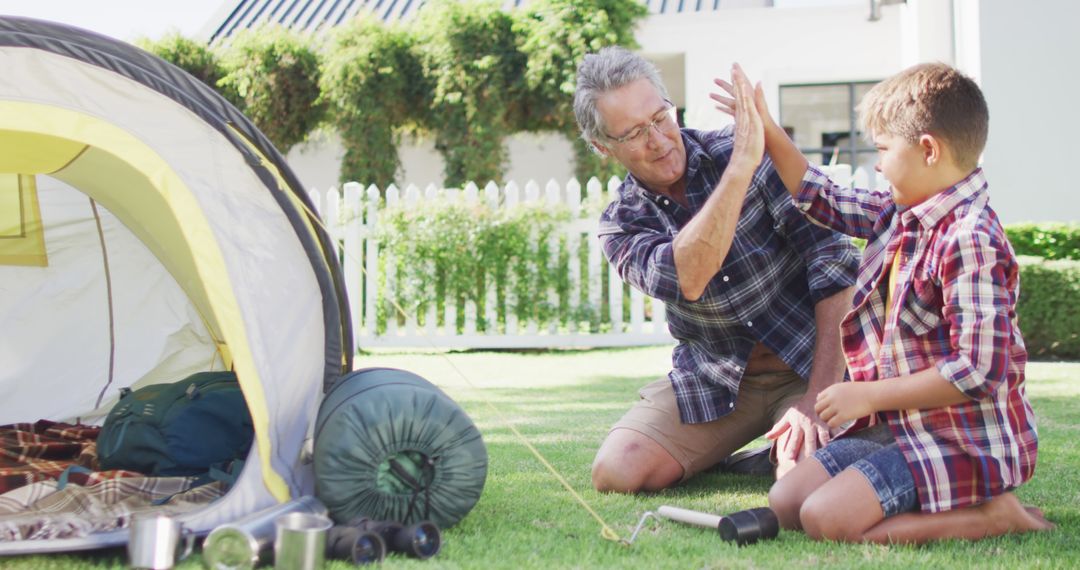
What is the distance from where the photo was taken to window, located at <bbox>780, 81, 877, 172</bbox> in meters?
10.1

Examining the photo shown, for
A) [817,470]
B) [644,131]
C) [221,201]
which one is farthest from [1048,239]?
[221,201]

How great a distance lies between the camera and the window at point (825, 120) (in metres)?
10.1

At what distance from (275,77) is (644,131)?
9.82 m

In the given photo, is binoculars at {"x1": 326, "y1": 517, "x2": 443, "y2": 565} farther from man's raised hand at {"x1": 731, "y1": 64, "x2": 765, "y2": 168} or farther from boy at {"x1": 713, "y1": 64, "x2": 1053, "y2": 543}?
man's raised hand at {"x1": 731, "y1": 64, "x2": 765, "y2": 168}

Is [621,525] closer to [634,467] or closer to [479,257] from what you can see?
[634,467]

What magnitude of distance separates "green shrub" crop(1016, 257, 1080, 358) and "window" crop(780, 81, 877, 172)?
12.9 ft

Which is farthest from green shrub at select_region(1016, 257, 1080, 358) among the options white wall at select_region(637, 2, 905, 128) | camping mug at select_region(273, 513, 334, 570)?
camping mug at select_region(273, 513, 334, 570)

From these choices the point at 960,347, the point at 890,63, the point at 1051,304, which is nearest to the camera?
the point at 960,347

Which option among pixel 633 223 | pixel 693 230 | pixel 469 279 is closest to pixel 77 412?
pixel 633 223

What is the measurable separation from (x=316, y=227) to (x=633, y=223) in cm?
90

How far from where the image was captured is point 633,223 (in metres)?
2.80

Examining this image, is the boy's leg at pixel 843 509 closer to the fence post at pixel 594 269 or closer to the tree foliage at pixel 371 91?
the fence post at pixel 594 269

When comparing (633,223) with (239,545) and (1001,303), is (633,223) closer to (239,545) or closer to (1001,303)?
(1001,303)

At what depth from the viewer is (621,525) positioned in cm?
231
